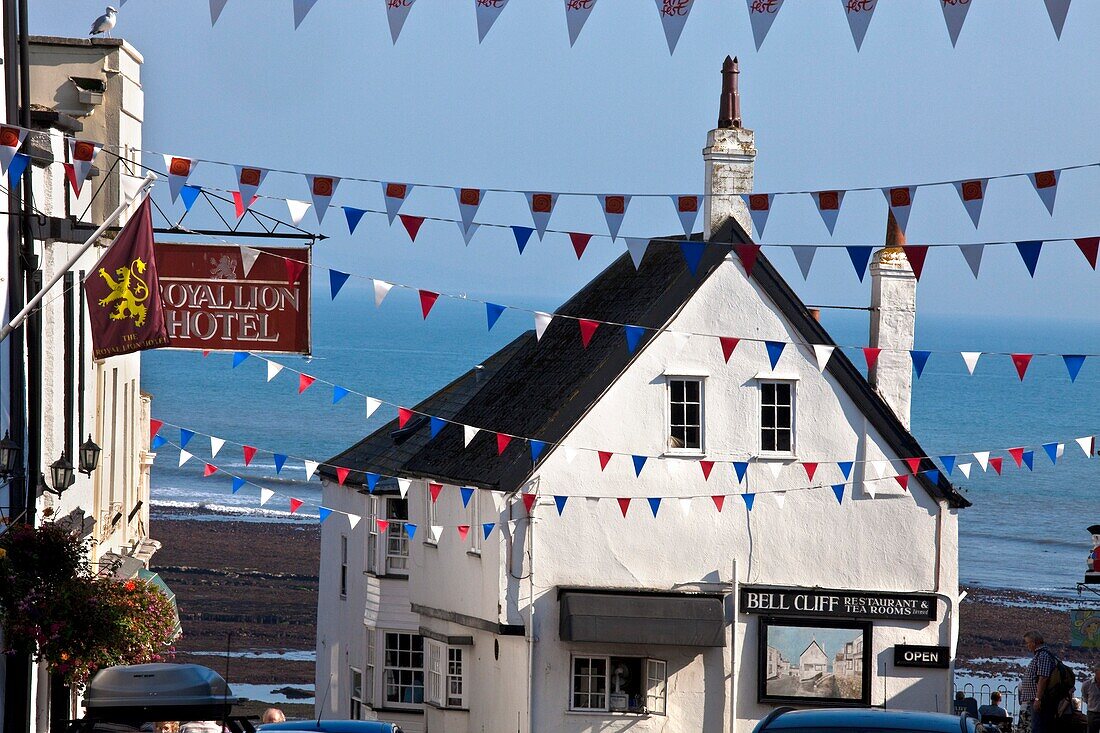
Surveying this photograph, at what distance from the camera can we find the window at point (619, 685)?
83.4 feet

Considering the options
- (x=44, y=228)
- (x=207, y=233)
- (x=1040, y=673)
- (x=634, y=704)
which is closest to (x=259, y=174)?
(x=207, y=233)

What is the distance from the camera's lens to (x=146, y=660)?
17156 mm

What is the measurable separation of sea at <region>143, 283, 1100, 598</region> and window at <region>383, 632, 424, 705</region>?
22.7 meters

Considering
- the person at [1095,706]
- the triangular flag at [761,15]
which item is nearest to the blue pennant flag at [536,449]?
the person at [1095,706]

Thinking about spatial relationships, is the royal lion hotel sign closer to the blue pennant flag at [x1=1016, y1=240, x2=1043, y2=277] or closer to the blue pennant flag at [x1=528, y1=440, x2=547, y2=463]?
the blue pennant flag at [x1=1016, y1=240, x2=1043, y2=277]

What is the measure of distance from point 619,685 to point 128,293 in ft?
40.2

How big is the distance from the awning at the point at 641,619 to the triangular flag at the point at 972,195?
1227 centimetres

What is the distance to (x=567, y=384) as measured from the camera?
89.8ft

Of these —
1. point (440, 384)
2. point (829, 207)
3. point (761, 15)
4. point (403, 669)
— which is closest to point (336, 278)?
point (829, 207)

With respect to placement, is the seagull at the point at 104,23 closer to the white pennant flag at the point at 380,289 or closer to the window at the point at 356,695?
the white pennant flag at the point at 380,289

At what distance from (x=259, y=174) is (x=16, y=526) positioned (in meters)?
4.72

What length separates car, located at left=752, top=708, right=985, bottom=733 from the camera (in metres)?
11.3

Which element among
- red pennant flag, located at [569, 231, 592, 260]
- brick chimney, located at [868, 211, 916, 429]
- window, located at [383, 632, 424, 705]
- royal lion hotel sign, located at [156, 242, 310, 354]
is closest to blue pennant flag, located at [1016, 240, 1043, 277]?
red pennant flag, located at [569, 231, 592, 260]

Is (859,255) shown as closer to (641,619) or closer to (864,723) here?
(864,723)
